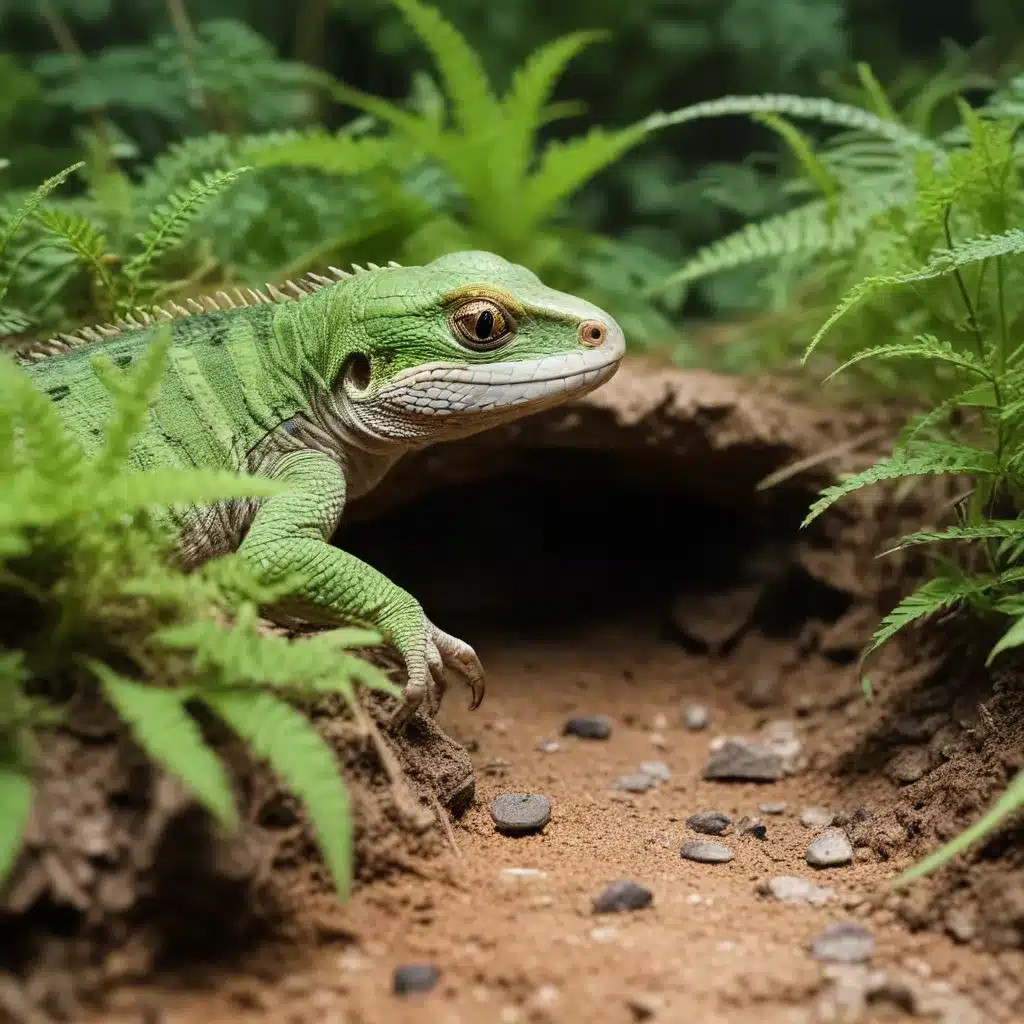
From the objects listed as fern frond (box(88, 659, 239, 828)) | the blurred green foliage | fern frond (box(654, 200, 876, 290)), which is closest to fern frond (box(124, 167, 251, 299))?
the blurred green foliage

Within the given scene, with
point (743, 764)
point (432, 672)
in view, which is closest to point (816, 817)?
point (743, 764)

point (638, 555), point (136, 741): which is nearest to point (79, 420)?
point (136, 741)

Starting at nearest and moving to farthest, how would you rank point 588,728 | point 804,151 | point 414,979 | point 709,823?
point 414,979, point 709,823, point 804,151, point 588,728

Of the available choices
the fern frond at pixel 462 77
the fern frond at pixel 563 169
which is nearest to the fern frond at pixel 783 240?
the fern frond at pixel 563 169

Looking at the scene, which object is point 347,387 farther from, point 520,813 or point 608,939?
point 608,939

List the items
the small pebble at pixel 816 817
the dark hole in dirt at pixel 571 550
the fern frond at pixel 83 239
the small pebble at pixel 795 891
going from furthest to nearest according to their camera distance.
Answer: the dark hole in dirt at pixel 571 550 < the small pebble at pixel 816 817 < the fern frond at pixel 83 239 < the small pebble at pixel 795 891

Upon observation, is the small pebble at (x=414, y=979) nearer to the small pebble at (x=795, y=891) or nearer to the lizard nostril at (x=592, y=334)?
the small pebble at (x=795, y=891)
